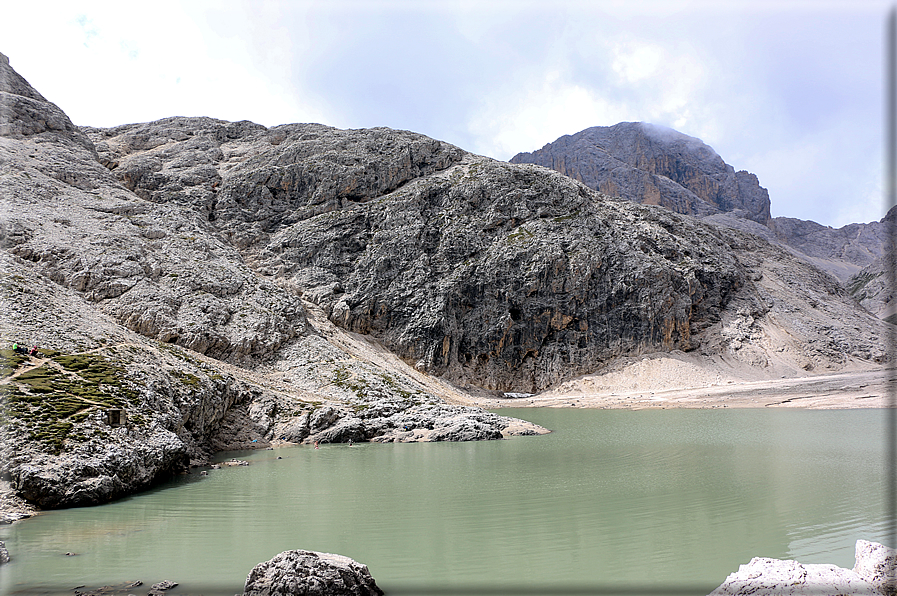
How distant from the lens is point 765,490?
16641mm

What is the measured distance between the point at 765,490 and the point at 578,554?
9.16m

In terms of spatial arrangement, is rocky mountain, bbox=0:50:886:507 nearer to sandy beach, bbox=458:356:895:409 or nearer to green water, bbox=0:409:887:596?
sandy beach, bbox=458:356:895:409

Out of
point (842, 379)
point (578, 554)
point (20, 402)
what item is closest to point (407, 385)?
point (20, 402)

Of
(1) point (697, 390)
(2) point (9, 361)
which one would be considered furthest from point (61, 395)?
(1) point (697, 390)

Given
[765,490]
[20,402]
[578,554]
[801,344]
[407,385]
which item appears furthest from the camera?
[801,344]

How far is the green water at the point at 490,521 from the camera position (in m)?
10.2

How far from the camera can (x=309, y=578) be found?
28.8 ft

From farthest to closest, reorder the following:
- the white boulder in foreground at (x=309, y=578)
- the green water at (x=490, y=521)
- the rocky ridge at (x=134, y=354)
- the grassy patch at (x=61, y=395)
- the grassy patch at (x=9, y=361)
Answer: the grassy patch at (x=9, y=361), the rocky ridge at (x=134, y=354), the grassy patch at (x=61, y=395), the green water at (x=490, y=521), the white boulder in foreground at (x=309, y=578)

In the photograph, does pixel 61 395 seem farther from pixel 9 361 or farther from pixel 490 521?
pixel 490 521

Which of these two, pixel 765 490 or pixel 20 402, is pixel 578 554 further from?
pixel 20 402

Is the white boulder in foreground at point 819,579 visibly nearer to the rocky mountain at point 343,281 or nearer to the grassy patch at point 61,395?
the grassy patch at point 61,395

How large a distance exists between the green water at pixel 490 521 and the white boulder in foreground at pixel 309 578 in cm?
72

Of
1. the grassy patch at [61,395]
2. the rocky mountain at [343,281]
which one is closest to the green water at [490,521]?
the grassy patch at [61,395]

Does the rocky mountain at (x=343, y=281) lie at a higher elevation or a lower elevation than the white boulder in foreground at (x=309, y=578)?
higher
